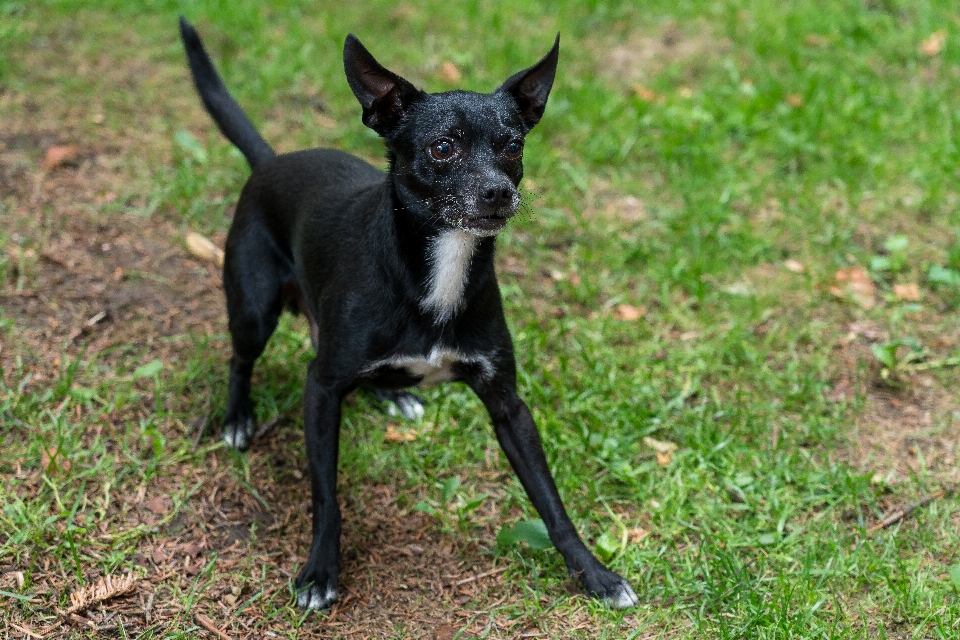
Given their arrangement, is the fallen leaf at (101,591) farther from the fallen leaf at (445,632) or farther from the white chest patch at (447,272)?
the white chest patch at (447,272)

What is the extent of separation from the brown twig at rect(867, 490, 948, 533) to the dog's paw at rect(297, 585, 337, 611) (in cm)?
212

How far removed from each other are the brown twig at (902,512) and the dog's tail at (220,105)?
3058 millimetres

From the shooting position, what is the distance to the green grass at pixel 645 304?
3.64 meters

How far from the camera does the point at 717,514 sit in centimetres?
392

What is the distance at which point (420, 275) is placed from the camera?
3.38m

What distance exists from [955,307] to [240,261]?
374 centimetres

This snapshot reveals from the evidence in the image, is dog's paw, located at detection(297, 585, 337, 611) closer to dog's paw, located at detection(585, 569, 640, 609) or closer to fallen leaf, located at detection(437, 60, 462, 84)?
dog's paw, located at detection(585, 569, 640, 609)

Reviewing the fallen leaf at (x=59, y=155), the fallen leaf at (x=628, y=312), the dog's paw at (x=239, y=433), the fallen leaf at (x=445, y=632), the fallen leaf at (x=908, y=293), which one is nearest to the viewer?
the fallen leaf at (x=445, y=632)

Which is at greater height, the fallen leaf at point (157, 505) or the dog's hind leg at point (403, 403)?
the fallen leaf at point (157, 505)

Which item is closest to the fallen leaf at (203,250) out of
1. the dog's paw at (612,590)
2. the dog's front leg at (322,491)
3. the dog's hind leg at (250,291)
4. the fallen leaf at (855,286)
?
the dog's hind leg at (250,291)

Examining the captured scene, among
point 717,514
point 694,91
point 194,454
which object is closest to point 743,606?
point 717,514

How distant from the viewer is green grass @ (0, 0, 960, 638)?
3.64 meters

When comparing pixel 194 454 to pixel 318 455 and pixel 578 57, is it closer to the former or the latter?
pixel 318 455

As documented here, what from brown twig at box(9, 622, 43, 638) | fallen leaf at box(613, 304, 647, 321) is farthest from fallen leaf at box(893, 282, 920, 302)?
brown twig at box(9, 622, 43, 638)
